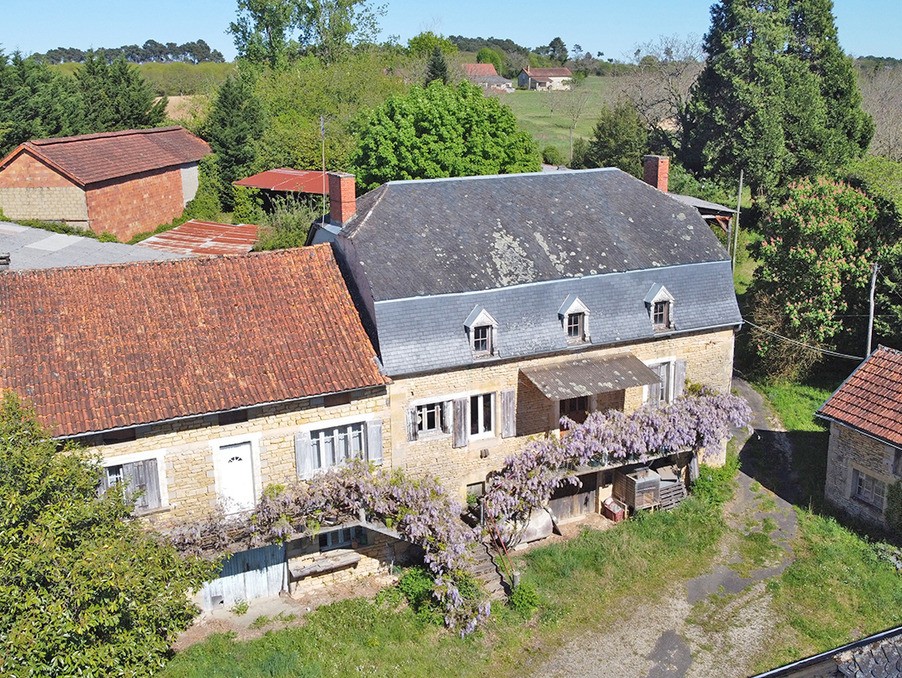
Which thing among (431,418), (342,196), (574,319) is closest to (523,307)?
(574,319)

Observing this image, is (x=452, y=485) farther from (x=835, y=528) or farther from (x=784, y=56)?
(x=784, y=56)

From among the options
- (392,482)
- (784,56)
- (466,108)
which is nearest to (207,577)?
(392,482)

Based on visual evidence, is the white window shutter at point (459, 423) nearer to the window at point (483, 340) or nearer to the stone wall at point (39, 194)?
the window at point (483, 340)

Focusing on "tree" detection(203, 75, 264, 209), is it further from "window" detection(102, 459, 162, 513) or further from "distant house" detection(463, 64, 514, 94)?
"distant house" detection(463, 64, 514, 94)

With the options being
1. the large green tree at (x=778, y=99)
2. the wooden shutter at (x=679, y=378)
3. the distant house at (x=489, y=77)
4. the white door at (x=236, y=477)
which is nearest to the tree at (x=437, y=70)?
the large green tree at (x=778, y=99)

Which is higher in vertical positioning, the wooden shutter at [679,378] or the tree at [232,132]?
the tree at [232,132]

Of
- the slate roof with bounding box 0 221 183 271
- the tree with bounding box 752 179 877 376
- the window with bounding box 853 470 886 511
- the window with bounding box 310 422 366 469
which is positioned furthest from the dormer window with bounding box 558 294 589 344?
the slate roof with bounding box 0 221 183 271

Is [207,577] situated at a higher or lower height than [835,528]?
higher
